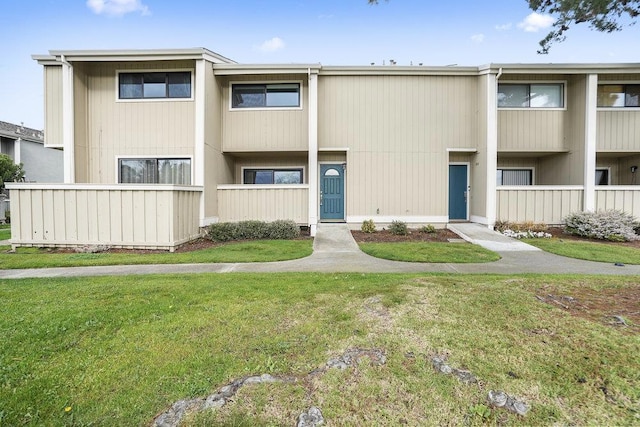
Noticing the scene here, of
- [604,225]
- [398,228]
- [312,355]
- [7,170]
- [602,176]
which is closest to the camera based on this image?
[312,355]

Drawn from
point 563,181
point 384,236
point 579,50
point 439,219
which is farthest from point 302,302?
point 579,50

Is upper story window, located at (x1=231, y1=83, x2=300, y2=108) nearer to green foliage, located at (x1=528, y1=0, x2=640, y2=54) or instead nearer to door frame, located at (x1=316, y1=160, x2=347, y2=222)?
door frame, located at (x1=316, y1=160, x2=347, y2=222)

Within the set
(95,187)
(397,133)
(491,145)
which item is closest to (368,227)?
(397,133)

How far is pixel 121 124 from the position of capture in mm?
10914

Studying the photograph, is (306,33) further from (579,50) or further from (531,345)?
(531,345)

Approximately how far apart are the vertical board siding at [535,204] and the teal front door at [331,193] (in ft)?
18.3

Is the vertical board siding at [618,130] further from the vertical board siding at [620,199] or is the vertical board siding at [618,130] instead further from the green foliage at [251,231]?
the green foliage at [251,231]

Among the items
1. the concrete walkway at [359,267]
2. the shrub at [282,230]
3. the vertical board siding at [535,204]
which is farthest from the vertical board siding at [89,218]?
the vertical board siding at [535,204]

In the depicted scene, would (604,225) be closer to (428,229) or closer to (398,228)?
(428,229)

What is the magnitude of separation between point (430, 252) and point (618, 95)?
1040cm

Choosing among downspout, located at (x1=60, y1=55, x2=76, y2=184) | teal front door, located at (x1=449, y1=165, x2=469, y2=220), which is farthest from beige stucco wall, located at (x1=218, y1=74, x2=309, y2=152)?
teal front door, located at (x1=449, y1=165, x2=469, y2=220)

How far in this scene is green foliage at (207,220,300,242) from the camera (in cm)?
1012

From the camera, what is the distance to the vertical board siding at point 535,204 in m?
11.2

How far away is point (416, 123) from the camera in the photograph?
11664 millimetres
